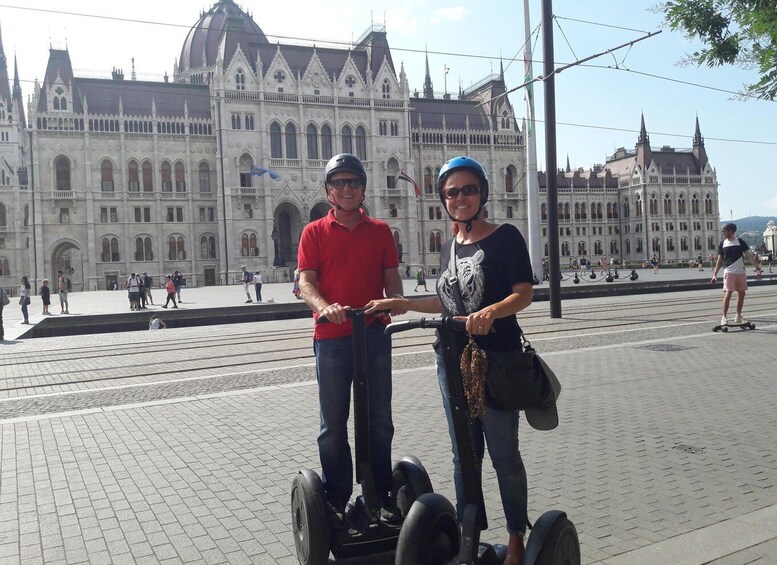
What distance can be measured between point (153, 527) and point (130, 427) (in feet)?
8.94

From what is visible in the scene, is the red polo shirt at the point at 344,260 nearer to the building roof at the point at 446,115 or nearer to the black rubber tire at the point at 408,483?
the black rubber tire at the point at 408,483

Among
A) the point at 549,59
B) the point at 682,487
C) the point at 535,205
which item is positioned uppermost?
the point at 549,59

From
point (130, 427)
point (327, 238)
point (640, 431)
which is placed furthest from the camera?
point (130, 427)

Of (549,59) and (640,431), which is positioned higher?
(549,59)

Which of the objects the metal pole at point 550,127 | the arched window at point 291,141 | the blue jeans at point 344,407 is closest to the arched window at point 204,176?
the arched window at point 291,141

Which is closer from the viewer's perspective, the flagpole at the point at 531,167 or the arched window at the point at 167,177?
the flagpole at the point at 531,167

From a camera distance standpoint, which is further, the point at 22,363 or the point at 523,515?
the point at 22,363

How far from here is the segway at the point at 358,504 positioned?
3.11 meters

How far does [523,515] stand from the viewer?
2928mm

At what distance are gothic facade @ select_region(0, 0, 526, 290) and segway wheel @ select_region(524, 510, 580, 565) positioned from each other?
51.7 meters

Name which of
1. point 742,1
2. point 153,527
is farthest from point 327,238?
point 742,1

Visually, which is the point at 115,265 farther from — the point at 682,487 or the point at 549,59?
the point at 682,487

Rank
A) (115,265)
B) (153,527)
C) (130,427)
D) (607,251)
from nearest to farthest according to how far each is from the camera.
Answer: (153,527) < (130,427) < (115,265) < (607,251)

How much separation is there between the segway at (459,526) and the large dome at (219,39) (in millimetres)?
62843
